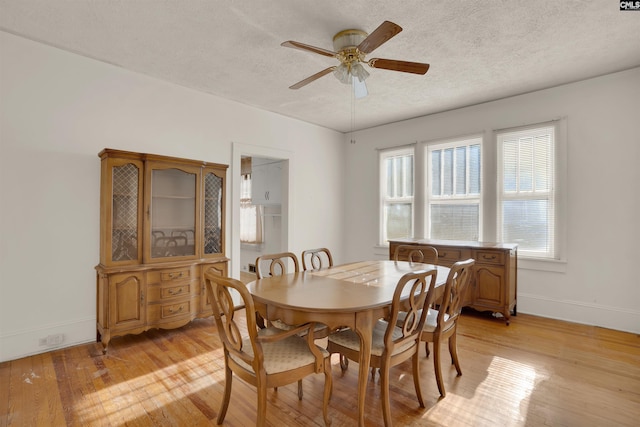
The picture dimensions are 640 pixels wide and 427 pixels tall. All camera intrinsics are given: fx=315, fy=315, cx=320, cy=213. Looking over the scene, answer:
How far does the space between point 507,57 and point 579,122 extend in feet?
4.51

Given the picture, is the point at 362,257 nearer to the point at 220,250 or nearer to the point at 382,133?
the point at 382,133

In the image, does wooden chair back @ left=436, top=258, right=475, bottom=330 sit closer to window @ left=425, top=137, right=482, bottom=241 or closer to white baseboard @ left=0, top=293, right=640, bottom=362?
white baseboard @ left=0, top=293, right=640, bottom=362

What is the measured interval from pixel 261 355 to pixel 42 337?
247 centimetres

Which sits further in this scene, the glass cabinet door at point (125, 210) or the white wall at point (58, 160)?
the glass cabinet door at point (125, 210)

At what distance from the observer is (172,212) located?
328 cm

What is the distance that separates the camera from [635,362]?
2613mm

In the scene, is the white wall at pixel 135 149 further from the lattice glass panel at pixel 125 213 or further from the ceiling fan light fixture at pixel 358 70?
the ceiling fan light fixture at pixel 358 70

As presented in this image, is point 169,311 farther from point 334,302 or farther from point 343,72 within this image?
point 343,72

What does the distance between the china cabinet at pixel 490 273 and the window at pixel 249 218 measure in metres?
3.58

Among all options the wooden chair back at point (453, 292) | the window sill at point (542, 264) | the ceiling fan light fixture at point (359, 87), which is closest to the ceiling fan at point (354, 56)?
the ceiling fan light fixture at point (359, 87)

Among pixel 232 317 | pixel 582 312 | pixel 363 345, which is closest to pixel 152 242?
pixel 232 317

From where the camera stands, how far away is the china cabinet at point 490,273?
3539 mm

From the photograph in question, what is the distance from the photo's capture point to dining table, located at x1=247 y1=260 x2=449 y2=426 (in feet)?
5.53

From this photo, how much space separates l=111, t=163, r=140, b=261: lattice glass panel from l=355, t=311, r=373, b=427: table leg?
7.76 feet
